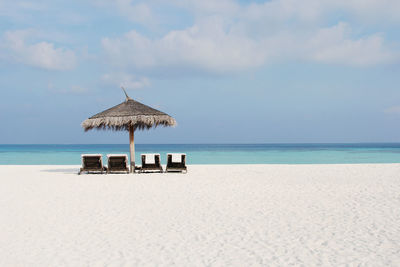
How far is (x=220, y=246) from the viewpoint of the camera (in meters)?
3.51

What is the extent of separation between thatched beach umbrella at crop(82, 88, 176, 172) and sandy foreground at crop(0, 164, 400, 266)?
296 cm

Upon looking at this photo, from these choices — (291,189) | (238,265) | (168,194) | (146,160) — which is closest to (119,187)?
(168,194)

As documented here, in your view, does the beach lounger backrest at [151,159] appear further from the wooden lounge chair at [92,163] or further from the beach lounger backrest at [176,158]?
the wooden lounge chair at [92,163]

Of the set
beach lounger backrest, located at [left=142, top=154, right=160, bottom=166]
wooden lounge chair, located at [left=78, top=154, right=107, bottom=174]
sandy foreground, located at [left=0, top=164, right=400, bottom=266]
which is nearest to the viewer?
sandy foreground, located at [left=0, top=164, right=400, bottom=266]

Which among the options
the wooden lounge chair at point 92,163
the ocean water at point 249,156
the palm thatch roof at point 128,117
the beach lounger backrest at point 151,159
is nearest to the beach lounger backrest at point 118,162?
the wooden lounge chair at point 92,163

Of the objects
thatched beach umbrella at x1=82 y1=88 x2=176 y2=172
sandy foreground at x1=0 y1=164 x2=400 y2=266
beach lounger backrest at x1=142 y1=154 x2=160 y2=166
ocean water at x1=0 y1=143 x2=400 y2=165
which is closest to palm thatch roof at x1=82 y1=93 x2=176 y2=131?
thatched beach umbrella at x1=82 y1=88 x2=176 y2=172

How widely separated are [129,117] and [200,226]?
632cm

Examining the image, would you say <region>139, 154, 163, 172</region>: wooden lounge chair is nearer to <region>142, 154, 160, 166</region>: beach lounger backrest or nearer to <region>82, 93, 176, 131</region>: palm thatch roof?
<region>142, 154, 160, 166</region>: beach lounger backrest

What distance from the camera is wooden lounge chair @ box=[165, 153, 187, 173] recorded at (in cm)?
1030

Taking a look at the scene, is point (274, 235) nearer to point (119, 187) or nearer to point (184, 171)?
point (119, 187)

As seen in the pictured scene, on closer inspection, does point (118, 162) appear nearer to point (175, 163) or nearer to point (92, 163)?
point (92, 163)

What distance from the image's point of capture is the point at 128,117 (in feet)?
33.3

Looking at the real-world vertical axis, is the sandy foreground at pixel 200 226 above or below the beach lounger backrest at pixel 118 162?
below

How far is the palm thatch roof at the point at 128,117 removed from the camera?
33.3ft
